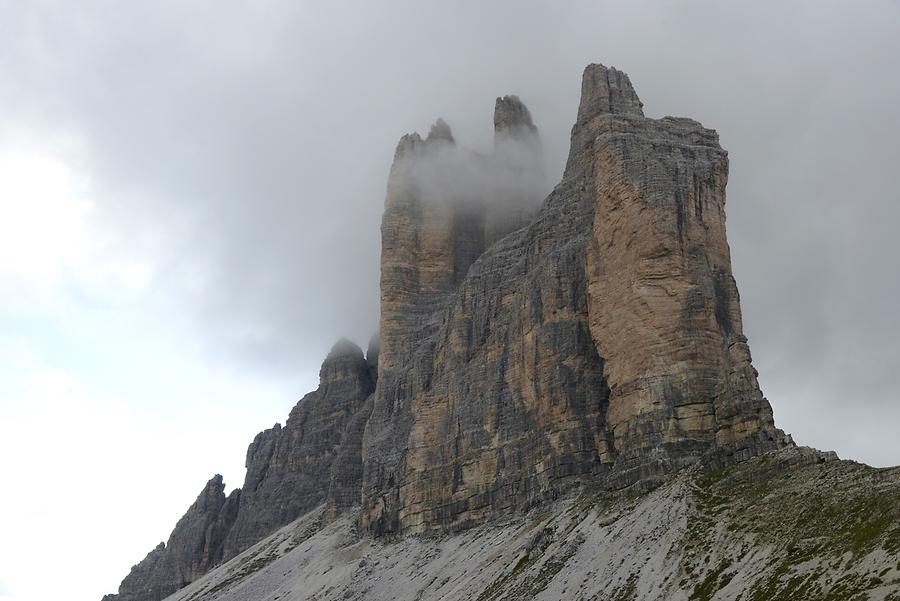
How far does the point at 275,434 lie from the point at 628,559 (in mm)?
121748

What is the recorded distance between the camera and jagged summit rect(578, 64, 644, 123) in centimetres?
10406

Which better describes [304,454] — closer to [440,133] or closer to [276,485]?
[276,485]

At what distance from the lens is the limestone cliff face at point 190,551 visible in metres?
167

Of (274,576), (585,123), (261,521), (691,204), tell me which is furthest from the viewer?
(261,521)

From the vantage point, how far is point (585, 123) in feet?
347

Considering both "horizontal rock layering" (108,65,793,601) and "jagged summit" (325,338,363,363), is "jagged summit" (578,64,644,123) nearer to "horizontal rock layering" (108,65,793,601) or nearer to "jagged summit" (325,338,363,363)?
"horizontal rock layering" (108,65,793,601)

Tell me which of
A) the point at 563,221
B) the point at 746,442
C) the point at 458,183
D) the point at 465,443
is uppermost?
the point at 458,183

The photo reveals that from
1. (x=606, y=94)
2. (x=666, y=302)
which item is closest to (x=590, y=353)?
(x=666, y=302)

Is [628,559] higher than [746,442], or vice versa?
[746,442]

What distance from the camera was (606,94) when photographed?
105 m

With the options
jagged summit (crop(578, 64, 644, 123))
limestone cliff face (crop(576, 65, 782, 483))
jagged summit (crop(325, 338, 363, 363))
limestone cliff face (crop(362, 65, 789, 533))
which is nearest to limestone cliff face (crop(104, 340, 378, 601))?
jagged summit (crop(325, 338, 363, 363))

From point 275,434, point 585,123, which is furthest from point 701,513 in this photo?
point 275,434

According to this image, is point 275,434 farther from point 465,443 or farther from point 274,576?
point 465,443

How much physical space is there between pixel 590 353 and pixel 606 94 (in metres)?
29.5
